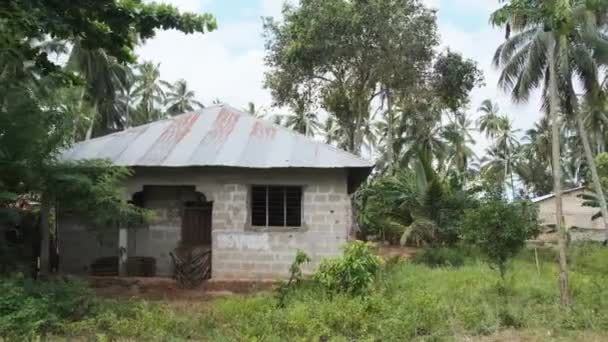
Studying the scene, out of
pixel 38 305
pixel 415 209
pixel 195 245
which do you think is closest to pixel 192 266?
pixel 195 245

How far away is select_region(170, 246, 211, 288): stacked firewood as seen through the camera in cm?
1224

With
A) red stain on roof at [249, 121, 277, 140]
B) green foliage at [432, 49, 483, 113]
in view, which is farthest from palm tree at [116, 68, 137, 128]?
red stain on roof at [249, 121, 277, 140]

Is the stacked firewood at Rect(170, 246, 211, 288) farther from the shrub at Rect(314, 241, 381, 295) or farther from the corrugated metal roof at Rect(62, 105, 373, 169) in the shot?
the shrub at Rect(314, 241, 381, 295)

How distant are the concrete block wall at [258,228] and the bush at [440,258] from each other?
14.4 ft

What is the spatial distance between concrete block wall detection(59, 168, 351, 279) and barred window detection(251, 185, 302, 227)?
361 millimetres

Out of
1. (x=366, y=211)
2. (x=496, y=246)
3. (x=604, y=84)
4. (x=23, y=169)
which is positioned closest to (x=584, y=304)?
(x=496, y=246)

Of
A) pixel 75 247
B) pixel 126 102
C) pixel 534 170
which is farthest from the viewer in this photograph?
pixel 534 170

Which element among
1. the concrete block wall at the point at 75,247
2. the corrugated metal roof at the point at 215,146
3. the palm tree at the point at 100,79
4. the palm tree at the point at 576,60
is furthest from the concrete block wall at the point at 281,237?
the palm tree at the point at 100,79

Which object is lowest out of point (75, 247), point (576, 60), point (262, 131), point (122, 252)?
point (122, 252)

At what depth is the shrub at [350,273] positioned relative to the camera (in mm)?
9102

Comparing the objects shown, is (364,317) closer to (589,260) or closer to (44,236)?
(44,236)

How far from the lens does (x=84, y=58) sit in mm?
27812

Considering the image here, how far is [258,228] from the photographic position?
12.4 metres

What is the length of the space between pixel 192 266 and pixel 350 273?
4529 mm
